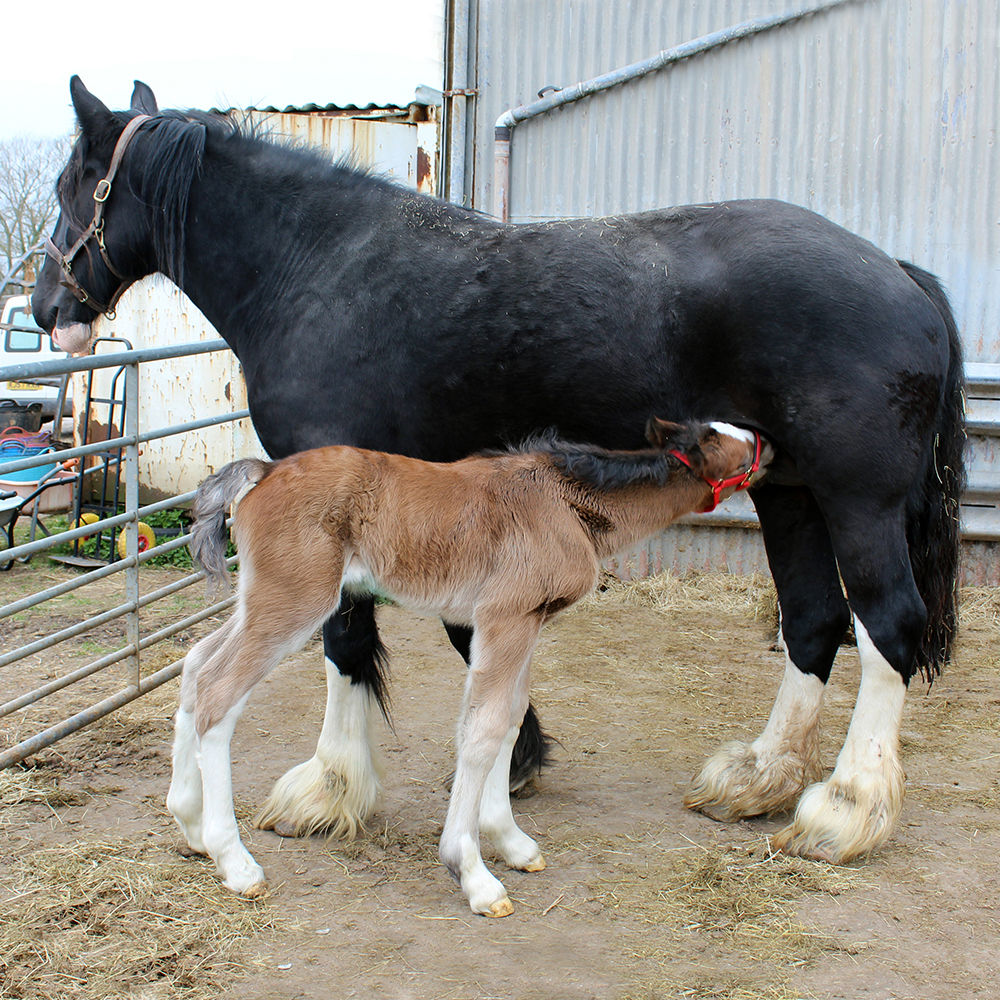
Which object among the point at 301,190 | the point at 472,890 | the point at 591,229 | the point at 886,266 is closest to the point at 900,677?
the point at 886,266

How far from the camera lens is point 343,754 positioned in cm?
322

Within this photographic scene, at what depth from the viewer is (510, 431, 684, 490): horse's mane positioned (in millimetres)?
2855

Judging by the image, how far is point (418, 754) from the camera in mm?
3822

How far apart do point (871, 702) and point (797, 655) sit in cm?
43

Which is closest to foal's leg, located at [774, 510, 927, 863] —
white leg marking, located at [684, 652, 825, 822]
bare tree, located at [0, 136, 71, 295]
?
white leg marking, located at [684, 652, 825, 822]

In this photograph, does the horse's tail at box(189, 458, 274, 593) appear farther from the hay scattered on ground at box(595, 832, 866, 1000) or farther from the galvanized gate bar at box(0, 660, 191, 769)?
the hay scattered on ground at box(595, 832, 866, 1000)

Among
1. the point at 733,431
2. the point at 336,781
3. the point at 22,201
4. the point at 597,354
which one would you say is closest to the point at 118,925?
the point at 336,781

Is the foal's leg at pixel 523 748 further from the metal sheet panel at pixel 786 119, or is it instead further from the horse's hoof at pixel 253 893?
the metal sheet panel at pixel 786 119

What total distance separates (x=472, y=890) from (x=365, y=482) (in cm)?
118

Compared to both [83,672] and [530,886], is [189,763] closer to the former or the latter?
[530,886]

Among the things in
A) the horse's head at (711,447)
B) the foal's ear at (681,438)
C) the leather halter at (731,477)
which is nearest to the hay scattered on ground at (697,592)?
the leather halter at (731,477)

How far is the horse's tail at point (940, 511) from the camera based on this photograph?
3.18 m

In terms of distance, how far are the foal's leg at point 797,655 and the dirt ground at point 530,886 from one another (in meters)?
0.16

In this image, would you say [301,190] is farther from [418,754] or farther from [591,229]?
[418,754]
